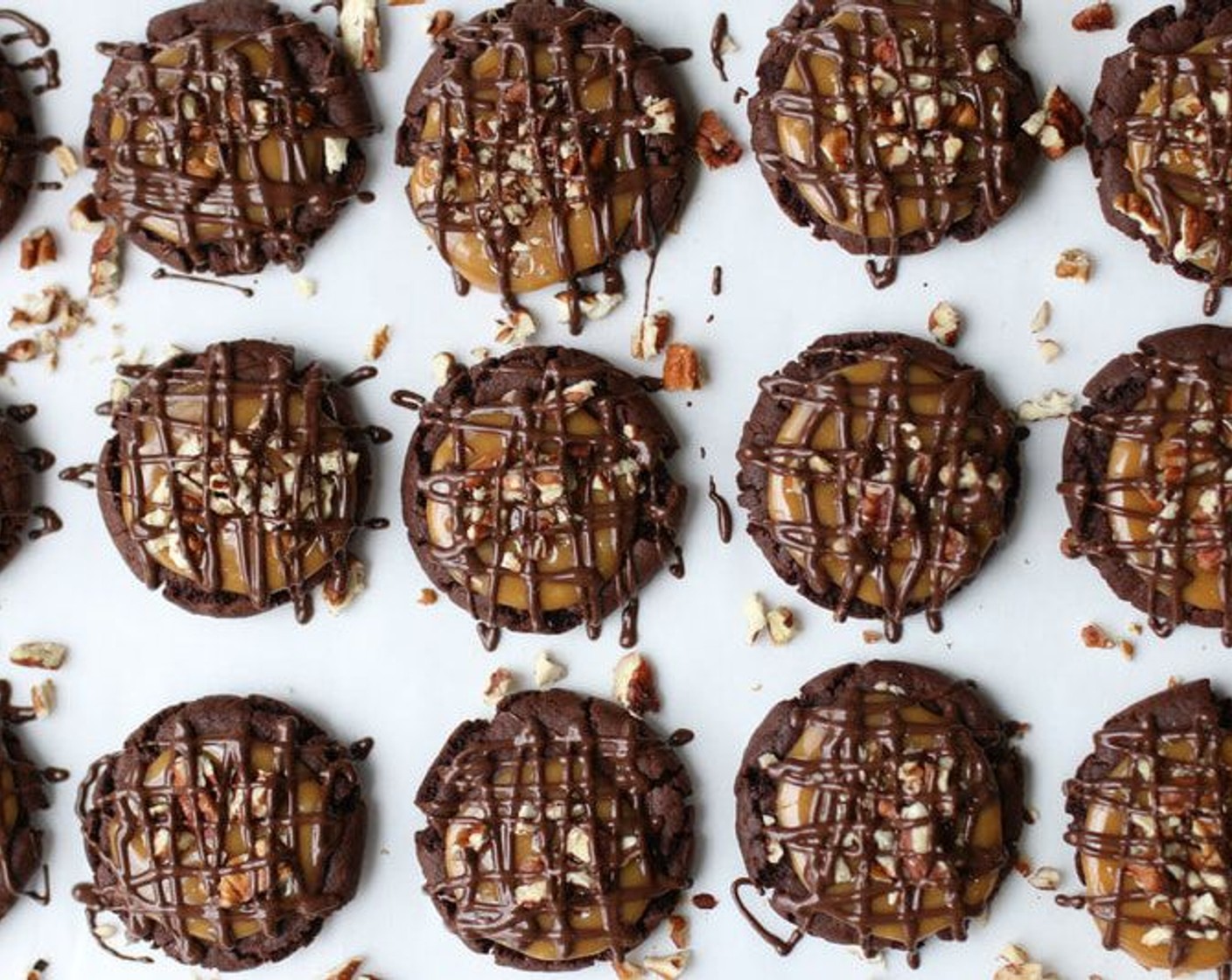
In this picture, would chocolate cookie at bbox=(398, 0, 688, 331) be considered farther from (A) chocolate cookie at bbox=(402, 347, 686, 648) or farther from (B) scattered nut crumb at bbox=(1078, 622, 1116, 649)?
(B) scattered nut crumb at bbox=(1078, 622, 1116, 649)

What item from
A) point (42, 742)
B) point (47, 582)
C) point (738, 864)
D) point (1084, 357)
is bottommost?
point (738, 864)

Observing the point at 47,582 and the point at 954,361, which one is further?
the point at 47,582

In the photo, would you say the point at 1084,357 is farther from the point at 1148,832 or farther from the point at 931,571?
the point at 1148,832

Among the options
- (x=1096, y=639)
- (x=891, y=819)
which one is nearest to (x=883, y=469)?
(x=1096, y=639)

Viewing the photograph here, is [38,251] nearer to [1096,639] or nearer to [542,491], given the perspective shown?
[542,491]

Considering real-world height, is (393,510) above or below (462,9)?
below

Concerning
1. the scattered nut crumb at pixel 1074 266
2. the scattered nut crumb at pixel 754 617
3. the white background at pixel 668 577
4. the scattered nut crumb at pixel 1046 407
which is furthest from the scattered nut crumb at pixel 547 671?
the scattered nut crumb at pixel 1074 266

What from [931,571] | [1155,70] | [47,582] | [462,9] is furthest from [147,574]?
[1155,70]

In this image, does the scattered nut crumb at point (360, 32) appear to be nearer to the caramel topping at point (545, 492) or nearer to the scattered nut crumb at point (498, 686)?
the caramel topping at point (545, 492)
